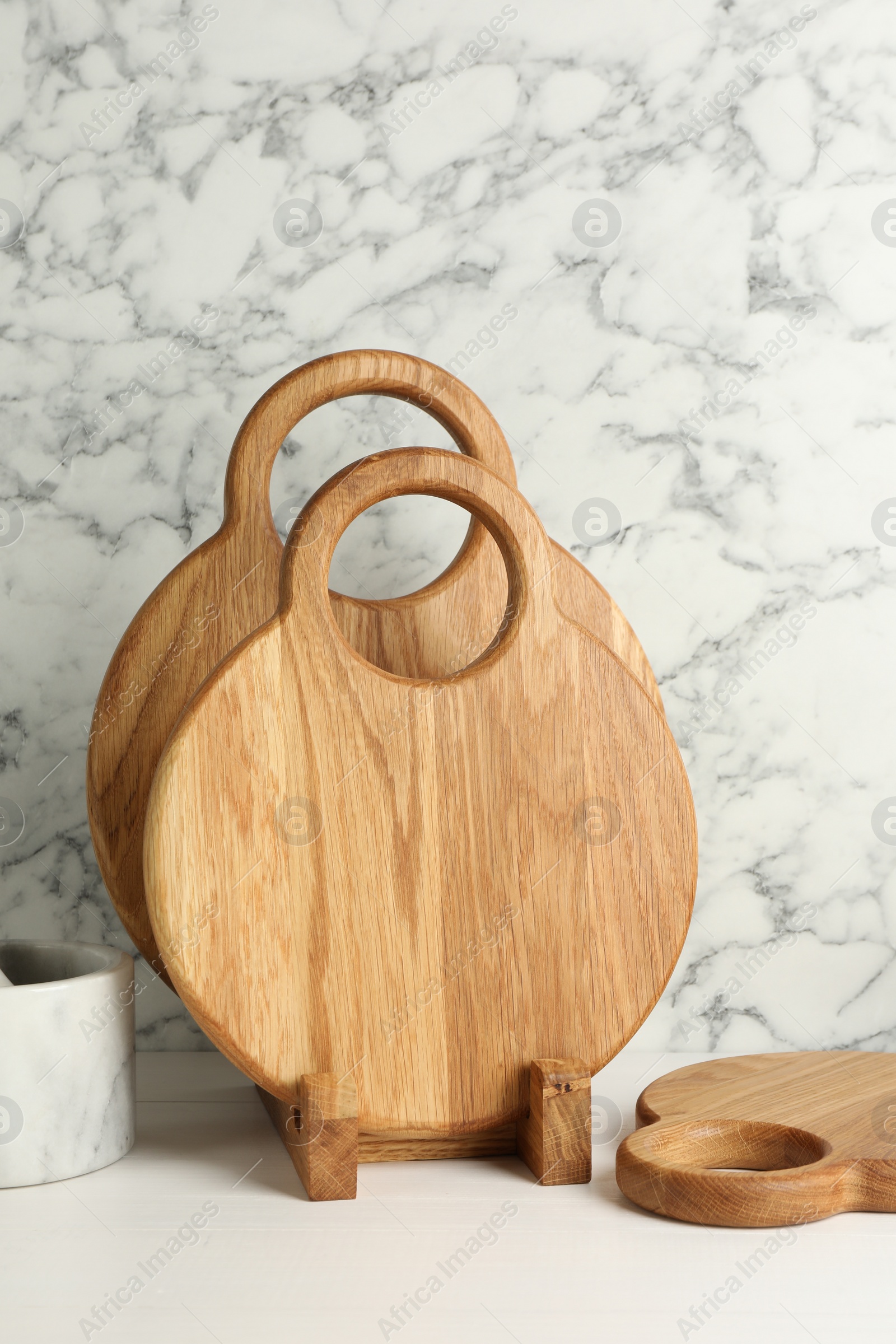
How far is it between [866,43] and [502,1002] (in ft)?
2.50

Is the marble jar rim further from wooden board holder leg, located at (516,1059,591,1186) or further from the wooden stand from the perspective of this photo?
wooden board holder leg, located at (516,1059,591,1186)

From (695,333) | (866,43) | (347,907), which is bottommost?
(347,907)

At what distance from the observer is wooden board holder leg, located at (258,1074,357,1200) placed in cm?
59

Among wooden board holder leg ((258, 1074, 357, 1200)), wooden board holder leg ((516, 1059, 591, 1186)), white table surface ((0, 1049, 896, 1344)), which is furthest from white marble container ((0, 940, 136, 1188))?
wooden board holder leg ((516, 1059, 591, 1186))

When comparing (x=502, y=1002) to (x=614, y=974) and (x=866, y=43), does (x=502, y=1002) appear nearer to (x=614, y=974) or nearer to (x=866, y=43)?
(x=614, y=974)

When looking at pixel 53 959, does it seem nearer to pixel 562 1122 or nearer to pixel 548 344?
pixel 562 1122

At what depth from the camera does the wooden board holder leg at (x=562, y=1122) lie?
0.61 m

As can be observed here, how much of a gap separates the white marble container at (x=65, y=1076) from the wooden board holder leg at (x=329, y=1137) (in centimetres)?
12

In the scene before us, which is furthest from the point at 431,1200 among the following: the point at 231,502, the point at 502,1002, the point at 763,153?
the point at 763,153

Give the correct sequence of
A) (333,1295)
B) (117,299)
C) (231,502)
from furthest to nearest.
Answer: (117,299), (231,502), (333,1295)

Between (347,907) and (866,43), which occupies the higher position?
(866,43)

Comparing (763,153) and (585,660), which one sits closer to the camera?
(585,660)

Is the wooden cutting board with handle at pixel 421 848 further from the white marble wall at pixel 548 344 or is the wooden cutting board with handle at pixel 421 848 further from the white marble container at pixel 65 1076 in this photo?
the white marble wall at pixel 548 344

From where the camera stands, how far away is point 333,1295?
1.63 ft
